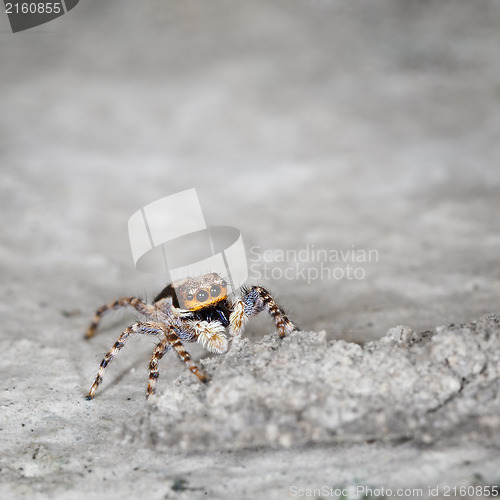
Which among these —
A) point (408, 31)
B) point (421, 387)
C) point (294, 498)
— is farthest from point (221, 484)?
point (408, 31)

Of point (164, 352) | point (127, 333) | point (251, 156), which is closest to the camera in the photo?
point (164, 352)

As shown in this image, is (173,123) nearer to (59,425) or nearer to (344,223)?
(344,223)

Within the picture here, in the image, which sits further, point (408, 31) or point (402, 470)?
point (408, 31)

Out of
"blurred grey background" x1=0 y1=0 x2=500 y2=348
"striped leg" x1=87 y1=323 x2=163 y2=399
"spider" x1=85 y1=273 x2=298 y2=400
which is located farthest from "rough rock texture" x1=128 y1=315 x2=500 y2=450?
"blurred grey background" x1=0 y1=0 x2=500 y2=348

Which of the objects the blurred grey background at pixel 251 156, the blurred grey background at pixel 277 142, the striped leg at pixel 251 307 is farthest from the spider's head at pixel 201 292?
the blurred grey background at pixel 277 142

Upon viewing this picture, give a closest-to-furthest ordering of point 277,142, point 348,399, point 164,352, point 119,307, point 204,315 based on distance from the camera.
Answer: point 348,399
point 164,352
point 204,315
point 119,307
point 277,142

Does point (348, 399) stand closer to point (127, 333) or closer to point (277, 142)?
point (127, 333)

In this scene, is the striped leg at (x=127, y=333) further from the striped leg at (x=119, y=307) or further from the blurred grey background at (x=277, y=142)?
the blurred grey background at (x=277, y=142)

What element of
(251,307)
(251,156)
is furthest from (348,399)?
(251,156)
